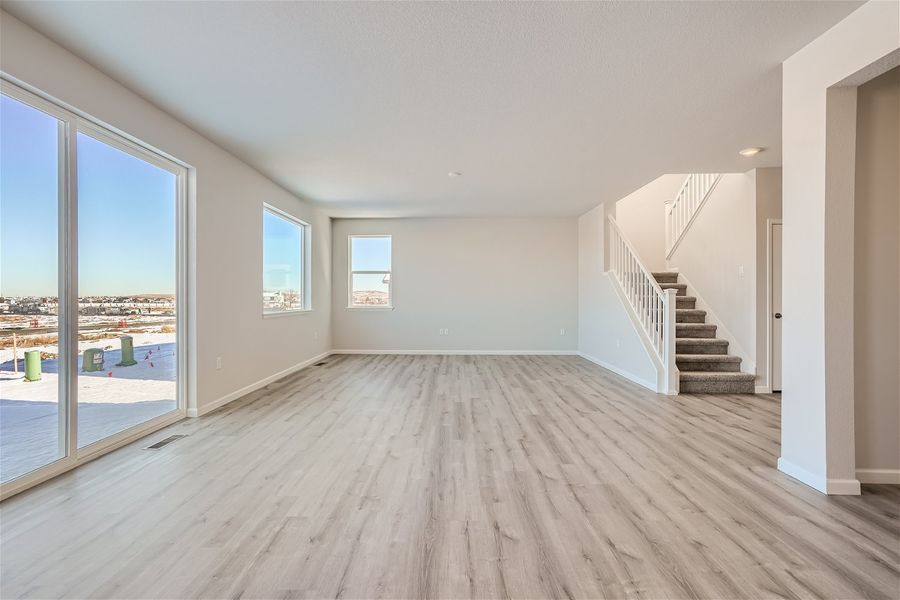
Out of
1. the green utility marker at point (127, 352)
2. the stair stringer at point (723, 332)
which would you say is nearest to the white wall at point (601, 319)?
the stair stringer at point (723, 332)

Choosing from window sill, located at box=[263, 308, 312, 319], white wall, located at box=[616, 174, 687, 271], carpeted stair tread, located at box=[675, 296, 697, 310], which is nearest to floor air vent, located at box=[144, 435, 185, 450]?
window sill, located at box=[263, 308, 312, 319]

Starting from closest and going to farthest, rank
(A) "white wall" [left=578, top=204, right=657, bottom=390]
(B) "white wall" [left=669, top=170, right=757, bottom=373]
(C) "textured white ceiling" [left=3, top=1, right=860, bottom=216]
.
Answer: (C) "textured white ceiling" [left=3, top=1, right=860, bottom=216]
(B) "white wall" [left=669, top=170, right=757, bottom=373]
(A) "white wall" [left=578, top=204, right=657, bottom=390]

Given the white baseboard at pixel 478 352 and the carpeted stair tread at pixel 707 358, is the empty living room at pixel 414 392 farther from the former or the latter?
the white baseboard at pixel 478 352

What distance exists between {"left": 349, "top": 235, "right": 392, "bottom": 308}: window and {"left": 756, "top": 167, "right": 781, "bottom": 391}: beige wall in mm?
5727

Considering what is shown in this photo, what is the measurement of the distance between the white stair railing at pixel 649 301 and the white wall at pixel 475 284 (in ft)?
5.19

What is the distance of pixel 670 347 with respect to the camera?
474 cm

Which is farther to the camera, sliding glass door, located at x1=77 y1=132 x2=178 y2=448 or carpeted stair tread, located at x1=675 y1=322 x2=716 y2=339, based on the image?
carpeted stair tread, located at x1=675 y1=322 x2=716 y2=339

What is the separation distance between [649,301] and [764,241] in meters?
1.38

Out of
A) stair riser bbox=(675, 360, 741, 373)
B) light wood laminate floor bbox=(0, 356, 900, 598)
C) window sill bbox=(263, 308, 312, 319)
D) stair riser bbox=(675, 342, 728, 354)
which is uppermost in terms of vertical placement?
window sill bbox=(263, 308, 312, 319)

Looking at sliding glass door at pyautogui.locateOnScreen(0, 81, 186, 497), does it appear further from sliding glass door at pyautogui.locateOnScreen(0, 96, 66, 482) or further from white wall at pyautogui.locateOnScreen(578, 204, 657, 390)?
white wall at pyautogui.locateOnScreen(578, 204, 657, 390)

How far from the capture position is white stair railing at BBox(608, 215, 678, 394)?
15.6 ft

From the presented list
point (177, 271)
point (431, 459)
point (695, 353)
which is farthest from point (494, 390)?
point (177, 271)

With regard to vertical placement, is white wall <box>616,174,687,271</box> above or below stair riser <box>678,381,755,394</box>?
above

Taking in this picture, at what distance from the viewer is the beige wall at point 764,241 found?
471 cm
